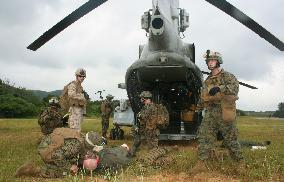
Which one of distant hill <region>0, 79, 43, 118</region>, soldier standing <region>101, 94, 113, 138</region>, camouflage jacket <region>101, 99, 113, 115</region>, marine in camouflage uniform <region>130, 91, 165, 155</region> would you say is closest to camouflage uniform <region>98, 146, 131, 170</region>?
marine in camouflage uniform <region>130, 91, 165, 155</region>

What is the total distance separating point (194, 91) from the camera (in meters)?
12.4

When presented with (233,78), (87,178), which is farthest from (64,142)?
(233,78)

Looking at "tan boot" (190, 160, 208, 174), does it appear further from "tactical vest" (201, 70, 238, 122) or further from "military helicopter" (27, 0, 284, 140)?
"military helicopter" (27, 0, 284, 140)

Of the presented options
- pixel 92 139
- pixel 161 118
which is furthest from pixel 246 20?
pixel 92 139

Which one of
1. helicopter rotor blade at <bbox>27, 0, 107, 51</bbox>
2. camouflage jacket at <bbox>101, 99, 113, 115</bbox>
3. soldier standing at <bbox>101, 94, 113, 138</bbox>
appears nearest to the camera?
helicopter rotor blade at <bbox>27, 0, 107, 51</bbox>

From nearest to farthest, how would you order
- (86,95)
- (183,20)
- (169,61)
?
(86,95), (169,61), (183,20)

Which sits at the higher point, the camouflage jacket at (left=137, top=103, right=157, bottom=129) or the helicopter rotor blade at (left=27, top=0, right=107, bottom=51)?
the helicopter rotor blade at (left=27, top=0, right=107, bottom=51)

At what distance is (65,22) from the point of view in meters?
8.45

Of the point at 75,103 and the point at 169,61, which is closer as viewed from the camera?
the point at 75,103

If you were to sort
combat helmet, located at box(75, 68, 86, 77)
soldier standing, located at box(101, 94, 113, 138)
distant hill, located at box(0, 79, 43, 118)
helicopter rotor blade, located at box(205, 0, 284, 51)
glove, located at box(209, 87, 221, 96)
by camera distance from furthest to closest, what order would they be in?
distant hill, located at box(0, 79, 43, 118), soldier standing, located at box(101, 94, 113, 138), combat helmet, located at box(75, 68, 86, 77), helicopter rotor blade, located at box(205, 0, 284, 51), glove, located at box(209, 87, 221, 96)

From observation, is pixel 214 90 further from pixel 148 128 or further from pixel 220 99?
pixel 148 128

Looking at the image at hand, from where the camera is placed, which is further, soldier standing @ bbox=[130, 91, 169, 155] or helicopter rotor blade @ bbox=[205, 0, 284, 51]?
soldier standing @ bbox=[130, 91, 169, 155]

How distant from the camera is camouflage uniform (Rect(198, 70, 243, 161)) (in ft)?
23.8

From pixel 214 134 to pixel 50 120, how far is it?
17.8 feet
